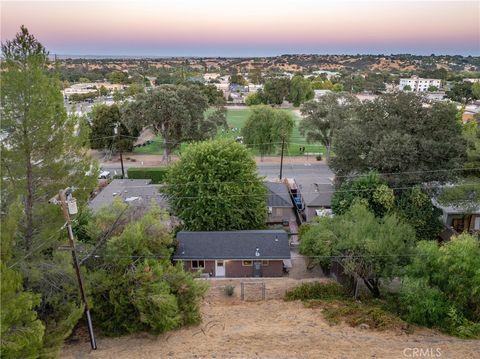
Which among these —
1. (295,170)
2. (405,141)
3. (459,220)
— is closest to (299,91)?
(295,170)

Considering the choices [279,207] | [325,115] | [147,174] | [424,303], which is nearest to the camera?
[424,303]

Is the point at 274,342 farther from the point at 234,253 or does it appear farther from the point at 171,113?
the point at 171,113

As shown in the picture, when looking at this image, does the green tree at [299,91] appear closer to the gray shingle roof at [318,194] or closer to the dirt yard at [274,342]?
the gray shingle roof at [318,194]

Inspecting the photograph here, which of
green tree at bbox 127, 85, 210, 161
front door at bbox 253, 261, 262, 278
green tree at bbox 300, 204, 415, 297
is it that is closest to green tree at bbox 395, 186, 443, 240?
green tree at bbox 300, 204, 415, 297

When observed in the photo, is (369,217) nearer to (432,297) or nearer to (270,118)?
(432,297)

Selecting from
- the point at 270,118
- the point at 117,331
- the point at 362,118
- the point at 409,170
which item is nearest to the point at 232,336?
the point at 117,331

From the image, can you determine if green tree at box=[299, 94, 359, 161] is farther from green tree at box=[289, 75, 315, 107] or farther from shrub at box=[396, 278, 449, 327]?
green tree at box=[289, 75, 315, 107]
